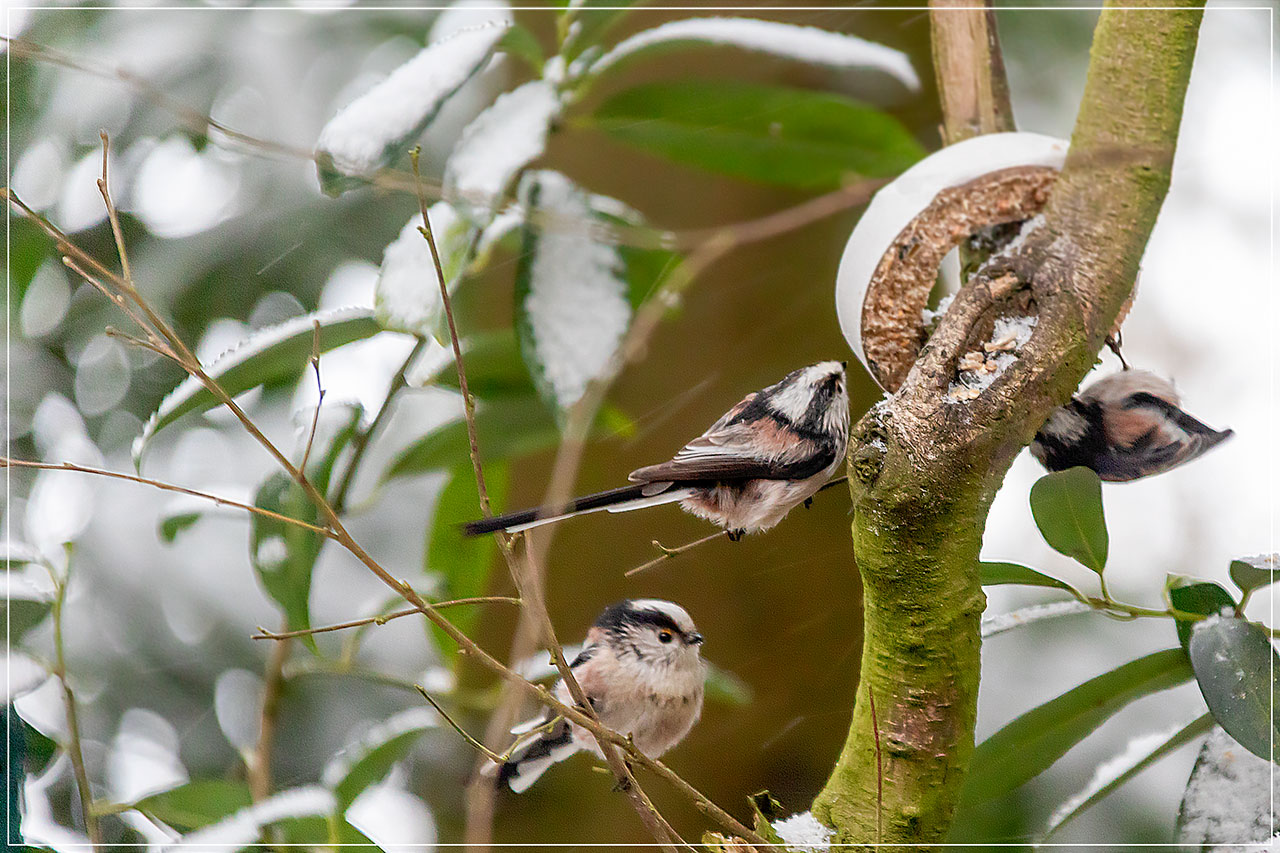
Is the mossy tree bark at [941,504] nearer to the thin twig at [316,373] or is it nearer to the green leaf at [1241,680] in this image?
the green leaf at [1241,680]

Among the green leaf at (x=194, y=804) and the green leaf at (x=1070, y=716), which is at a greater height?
the green leaf at (x=1070, y=716)

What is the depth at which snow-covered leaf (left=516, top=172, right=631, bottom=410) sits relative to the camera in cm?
42

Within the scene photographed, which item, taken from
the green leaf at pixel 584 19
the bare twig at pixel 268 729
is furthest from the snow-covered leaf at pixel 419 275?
the bare twig at pixel 268 729

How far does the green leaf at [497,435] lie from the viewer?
0.58 metres

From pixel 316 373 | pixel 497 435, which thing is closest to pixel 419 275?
pixel 316 373

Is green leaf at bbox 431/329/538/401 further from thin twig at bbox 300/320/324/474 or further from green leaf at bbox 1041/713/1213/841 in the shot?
green leaf at bbox 1041/713/1213/841

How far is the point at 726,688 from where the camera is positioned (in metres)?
0.46

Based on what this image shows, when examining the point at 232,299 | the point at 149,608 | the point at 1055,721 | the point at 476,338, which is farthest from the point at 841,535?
the point at 149,608

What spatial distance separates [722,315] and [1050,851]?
1.34 ft

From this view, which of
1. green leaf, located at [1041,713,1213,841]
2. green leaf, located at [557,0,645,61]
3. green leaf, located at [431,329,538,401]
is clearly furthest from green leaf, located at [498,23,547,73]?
green leaf, located at [1041,713,1213,841]

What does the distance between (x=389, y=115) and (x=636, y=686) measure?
29 centimetres

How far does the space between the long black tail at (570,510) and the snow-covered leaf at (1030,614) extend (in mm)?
204

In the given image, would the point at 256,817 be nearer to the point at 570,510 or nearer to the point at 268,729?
the point at 268,729

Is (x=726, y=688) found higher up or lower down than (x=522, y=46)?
lower down
